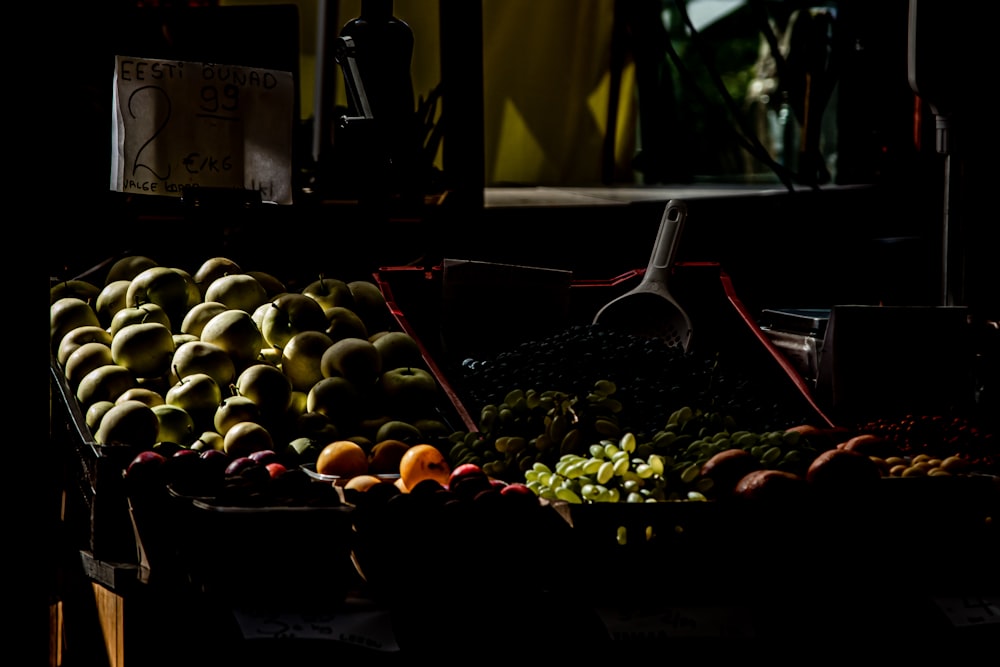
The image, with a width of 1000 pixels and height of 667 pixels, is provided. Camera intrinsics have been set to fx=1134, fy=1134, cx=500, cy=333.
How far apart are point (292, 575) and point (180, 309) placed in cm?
112

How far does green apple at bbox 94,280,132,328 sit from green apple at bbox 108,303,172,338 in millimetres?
102

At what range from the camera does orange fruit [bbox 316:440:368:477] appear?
1.78 m

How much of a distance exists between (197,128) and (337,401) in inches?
23.9

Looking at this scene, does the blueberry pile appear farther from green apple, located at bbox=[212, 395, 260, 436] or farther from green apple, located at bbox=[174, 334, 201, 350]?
green apple, located at bbox=[174, 334, 201, 350]

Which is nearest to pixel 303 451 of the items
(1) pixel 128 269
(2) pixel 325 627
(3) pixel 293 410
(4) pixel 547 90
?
(3) pixel 293 410

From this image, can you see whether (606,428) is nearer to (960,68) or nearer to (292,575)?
(292,575)

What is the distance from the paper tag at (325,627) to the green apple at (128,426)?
0.56m

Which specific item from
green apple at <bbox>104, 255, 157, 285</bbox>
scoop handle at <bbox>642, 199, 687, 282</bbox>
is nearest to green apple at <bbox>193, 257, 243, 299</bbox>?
green apple at <bbox>104, 255, 157, 285</bbox>

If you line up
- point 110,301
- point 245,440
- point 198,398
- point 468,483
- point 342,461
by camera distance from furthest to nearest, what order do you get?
point 110,301 < point 198,398 < point 245,440 < point 342,461 < point 468,483

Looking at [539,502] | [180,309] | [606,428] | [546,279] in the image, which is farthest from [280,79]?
[539,502]

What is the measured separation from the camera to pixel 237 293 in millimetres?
2350

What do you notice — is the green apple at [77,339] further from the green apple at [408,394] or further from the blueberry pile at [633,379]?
the blueberry pile at [633,379]

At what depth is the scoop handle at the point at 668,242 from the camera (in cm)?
244

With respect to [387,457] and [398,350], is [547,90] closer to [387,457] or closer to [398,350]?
[398,350]
